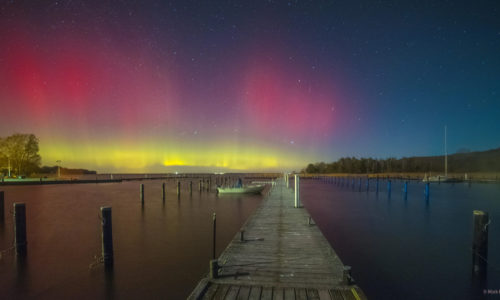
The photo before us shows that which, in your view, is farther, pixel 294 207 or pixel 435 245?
pixel 294 207

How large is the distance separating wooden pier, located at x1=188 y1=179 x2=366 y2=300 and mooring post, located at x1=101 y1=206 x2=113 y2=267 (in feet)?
16.1

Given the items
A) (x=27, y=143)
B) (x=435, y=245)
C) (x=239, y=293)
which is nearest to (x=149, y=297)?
(x=239, y=293)

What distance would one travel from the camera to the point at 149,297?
955 cm

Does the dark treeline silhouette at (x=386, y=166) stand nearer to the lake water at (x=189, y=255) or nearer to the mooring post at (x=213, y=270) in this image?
the lake water at (x=189, y=255)

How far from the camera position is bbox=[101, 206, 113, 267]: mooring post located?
10.6 m

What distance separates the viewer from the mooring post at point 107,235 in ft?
34.8

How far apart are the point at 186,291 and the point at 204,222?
1375cm

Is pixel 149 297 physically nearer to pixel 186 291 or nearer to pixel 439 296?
pixel 186 291

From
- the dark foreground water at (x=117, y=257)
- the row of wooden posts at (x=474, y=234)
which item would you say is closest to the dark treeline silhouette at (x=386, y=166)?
the dark foreground water at (x=117, y=257)

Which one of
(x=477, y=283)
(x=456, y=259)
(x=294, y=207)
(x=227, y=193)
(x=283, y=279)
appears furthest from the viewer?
(x=227, y=193)

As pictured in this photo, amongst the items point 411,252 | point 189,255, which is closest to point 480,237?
point 411,252

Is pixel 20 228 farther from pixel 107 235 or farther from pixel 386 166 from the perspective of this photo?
pixel 386 166

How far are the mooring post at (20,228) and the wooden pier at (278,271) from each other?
9.96m

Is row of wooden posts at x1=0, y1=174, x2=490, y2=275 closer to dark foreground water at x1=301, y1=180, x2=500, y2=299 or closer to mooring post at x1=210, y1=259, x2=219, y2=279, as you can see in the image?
dark foreground water at x1=301, y1=180, x2=500, y2=299
